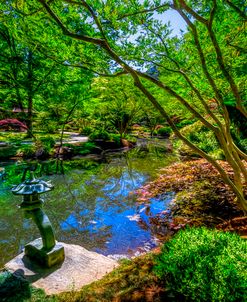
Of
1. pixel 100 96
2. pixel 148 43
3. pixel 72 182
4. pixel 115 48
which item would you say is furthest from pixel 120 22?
pixel 100 96

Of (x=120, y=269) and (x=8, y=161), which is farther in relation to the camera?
(x=8, y=161)

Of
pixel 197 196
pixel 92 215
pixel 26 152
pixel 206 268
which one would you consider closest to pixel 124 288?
pixel 206 268

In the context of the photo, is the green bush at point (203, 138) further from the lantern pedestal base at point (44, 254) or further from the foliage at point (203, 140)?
the lantern pedestal base at point (44, 254)

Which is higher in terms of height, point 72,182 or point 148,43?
point 148,43

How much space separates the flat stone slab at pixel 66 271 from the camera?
7.79 ft

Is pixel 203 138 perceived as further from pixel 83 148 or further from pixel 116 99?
pixel 116 99

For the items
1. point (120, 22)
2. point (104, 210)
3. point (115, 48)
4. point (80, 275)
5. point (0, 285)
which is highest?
point (120, 22)

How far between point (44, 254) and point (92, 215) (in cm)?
242

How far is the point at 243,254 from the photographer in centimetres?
175

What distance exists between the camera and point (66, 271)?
265cm

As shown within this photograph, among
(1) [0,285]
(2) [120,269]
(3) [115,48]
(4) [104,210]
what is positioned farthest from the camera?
(4) [104,210]

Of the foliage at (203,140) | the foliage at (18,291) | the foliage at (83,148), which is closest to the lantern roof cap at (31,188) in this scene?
the foliage at (18,291)

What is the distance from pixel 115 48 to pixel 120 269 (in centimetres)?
316

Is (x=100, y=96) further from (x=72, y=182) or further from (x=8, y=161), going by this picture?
(x=72, y=182)
